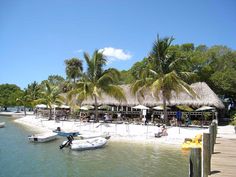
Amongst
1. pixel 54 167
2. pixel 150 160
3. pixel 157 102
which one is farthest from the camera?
pixel 157 102

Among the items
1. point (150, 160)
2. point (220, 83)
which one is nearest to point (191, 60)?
point (220, 83)

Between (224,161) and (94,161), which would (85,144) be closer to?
(94,161)

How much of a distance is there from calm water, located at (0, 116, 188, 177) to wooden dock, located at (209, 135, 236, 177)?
2365 millimetres

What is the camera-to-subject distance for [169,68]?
2886 centimetres

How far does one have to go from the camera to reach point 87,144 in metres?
20.1

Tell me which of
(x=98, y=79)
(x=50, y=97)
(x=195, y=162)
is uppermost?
(x=98, y=79)

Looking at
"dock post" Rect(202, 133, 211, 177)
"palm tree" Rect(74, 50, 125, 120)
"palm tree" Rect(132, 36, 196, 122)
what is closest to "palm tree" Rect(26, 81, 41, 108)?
"palm tree" Rect(74, 50, 125, 120)

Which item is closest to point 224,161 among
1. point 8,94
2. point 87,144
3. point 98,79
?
point 87,144

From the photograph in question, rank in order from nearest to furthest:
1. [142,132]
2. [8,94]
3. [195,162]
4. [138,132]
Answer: [195,162], [142,132], [138,132], [8,94]

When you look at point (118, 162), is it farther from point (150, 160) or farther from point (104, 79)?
point (104, 79)

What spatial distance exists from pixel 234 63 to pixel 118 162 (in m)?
33.5

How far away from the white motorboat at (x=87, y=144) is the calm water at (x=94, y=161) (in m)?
0.41

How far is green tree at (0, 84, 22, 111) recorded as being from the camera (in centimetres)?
7340

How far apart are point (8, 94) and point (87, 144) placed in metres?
67.8
